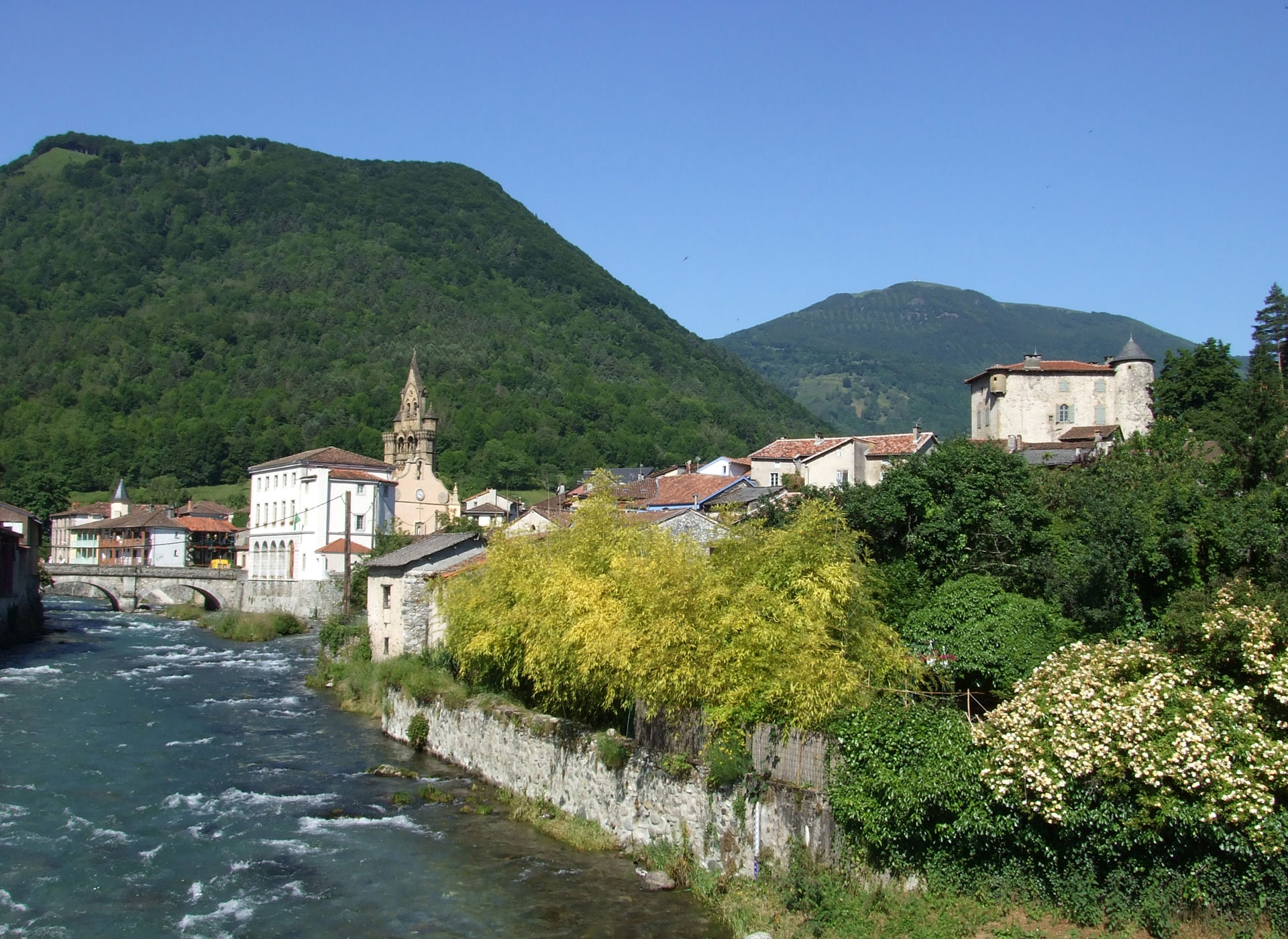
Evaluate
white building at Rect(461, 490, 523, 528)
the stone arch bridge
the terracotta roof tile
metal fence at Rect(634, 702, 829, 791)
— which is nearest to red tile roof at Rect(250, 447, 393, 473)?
the terracotta roof tile

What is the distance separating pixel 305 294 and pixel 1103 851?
200555 mm

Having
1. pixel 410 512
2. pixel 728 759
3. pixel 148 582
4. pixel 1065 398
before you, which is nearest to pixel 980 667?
pixel 728 759

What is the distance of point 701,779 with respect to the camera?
1922 centimetres

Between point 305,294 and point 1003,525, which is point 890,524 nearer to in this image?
point 1003,525

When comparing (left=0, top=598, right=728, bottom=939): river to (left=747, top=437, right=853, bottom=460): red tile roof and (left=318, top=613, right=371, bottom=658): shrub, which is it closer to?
(left=318, top=613, right=371, bottom=658): shrub

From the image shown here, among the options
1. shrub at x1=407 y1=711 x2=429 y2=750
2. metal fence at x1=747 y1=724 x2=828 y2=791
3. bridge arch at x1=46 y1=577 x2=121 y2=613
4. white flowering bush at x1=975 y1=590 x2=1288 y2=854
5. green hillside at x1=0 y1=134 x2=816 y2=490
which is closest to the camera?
white flowering bush at x1=975 y1=590 x2=1288 y2=854

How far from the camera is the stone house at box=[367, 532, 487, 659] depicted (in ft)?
124

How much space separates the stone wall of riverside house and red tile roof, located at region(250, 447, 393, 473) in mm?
56781

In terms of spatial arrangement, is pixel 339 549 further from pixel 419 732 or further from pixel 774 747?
pixel 774 747

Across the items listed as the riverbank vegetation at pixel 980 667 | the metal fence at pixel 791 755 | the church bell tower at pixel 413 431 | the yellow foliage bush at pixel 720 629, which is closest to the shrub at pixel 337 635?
the riverbank vegetation at pixel 980 667

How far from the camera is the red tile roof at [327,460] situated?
82.6 metres

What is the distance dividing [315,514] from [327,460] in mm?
5026

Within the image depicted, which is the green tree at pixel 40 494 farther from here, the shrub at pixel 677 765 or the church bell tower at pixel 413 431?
the shrub at pixel 677 765

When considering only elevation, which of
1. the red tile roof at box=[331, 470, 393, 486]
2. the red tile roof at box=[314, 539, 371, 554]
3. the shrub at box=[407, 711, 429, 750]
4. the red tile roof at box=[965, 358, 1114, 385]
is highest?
the red tile roof at box=[965, 358, 1114, 385]
